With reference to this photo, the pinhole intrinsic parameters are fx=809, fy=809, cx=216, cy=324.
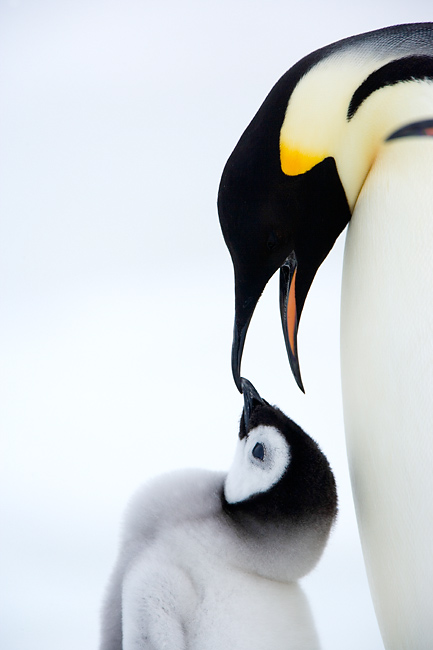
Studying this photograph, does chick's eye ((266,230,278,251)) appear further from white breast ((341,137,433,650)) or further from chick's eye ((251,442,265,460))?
chick's eye ((251,442,265,460))

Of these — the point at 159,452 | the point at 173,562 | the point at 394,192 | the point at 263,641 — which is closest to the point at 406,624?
the point at 263,641

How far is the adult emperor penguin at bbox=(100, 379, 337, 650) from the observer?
0.85 meters

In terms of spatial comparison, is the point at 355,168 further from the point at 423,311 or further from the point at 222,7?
the point at 222,7

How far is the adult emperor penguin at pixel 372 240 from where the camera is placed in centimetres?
78

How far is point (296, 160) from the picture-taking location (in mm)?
884

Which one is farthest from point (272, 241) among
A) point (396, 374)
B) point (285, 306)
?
point (396, 374)

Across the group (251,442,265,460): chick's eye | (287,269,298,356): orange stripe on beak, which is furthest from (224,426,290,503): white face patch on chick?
(287,269,298,356): orange stripe on beak

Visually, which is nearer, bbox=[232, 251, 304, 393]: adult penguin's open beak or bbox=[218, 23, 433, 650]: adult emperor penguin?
bbox=[218, 23, 433, 650]: adult emperor penguin

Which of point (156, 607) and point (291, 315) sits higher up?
point (291, 315)

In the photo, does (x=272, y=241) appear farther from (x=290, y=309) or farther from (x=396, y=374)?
(x=396, y=374)

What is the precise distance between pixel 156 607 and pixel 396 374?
34 centimetres

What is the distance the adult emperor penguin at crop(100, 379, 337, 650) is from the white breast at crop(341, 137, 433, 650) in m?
0.08

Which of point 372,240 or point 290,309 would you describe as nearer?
point 372,240

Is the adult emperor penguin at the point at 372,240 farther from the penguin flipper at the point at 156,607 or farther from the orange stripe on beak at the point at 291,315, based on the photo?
the penguin flipper at the point at 156,607
